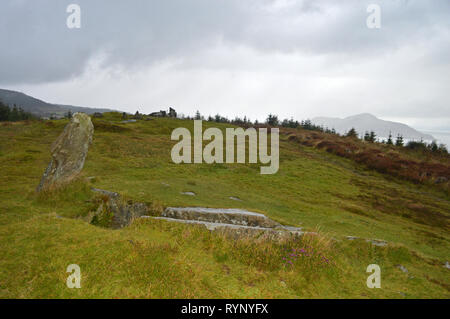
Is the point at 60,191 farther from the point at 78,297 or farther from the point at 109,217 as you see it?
the point at 78,297

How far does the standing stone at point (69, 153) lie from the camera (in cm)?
1352

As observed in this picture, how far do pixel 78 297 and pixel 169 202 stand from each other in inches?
273

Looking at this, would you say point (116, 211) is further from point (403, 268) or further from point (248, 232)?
point (403, 268)

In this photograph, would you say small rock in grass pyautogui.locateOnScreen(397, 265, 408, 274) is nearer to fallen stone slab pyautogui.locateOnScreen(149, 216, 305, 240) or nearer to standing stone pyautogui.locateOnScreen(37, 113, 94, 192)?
fallen stone slab pyautogui.locateOnScreen(149, 216, 305, 240)

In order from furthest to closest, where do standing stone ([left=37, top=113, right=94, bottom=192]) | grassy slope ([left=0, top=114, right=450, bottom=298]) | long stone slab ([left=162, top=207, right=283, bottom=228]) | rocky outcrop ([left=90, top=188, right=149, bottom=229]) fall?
standing stone ([left=37, top=113, right=94, bottom=192]) < rocky outcrop ([left=90, top=188, right=149, bottom=229]) < long stone slab ([left=162, top=207, right=283, bottom=228]) < grassy slope ([left=0, top=114, right=450, bottom=298])

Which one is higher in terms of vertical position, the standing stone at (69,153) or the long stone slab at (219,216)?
the standing stone at (69,153)

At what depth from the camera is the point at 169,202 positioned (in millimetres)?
12023

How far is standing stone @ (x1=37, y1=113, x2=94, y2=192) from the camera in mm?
13516

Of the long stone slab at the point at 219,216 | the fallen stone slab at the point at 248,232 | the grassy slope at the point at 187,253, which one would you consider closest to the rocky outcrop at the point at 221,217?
the long stone slab at the point at 219,216

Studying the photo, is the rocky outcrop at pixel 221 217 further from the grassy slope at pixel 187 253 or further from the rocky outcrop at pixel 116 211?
the rocky outcrop at pixel 116 211

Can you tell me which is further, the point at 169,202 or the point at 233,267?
the point at 169,202

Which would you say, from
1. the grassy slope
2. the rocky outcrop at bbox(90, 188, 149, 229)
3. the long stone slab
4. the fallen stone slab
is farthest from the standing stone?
the fallen stone slab

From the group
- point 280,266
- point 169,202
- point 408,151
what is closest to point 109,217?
point 169,202

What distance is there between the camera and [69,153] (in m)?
14.9
